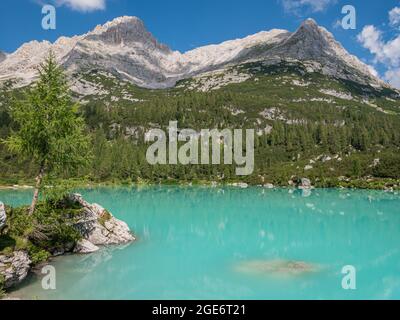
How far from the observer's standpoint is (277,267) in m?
24.9

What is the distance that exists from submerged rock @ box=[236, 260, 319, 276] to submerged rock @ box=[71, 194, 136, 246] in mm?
10574

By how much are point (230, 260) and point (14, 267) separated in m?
13.6

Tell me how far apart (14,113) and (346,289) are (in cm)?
2191

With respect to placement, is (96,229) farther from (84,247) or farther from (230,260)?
(230,260)

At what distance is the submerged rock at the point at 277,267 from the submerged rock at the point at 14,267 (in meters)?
12.1

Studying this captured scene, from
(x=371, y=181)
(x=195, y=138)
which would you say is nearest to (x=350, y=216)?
(x=371, y=181)

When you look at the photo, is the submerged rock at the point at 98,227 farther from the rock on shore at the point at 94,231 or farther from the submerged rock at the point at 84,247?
→ the submerged rock at the point at 84,247

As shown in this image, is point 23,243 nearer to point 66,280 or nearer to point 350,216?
point 66,280

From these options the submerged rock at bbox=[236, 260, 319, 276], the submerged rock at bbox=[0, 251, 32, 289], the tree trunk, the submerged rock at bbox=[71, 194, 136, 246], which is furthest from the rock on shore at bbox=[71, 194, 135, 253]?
the submerged rock at bbox=[236, 260, 319, 276]

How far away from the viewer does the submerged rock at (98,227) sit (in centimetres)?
2920

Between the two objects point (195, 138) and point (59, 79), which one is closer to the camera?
point (59, 79)

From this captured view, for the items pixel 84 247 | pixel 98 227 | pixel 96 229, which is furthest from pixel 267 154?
pixel 84 247
